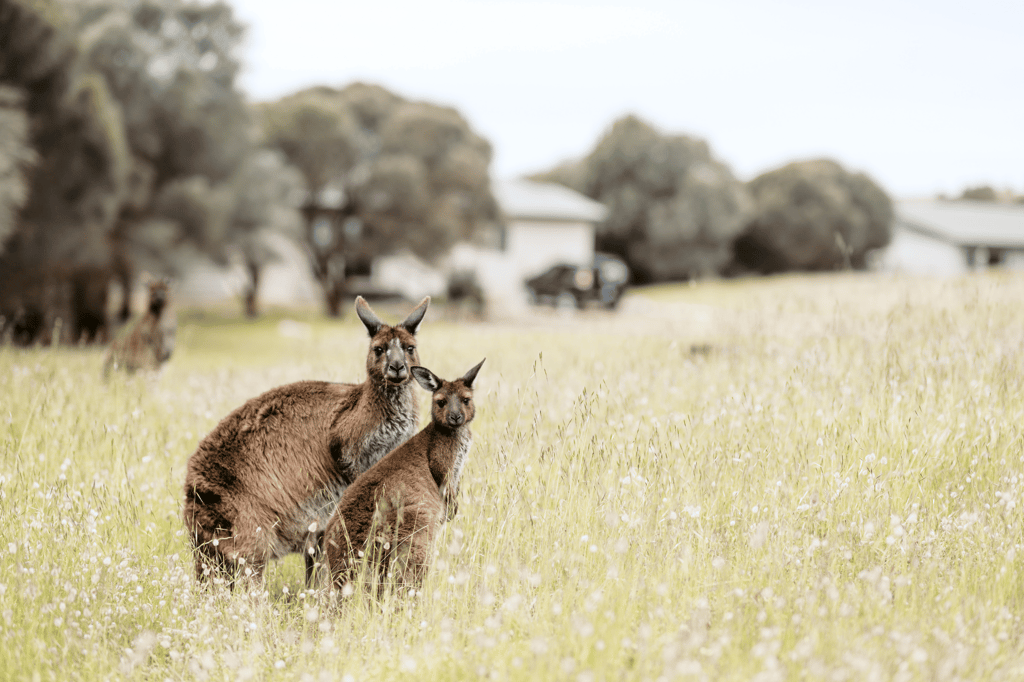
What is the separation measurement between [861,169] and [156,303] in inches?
2249

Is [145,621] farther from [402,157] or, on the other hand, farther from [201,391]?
[402,157]

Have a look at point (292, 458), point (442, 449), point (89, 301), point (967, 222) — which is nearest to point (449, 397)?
point (442, 449)

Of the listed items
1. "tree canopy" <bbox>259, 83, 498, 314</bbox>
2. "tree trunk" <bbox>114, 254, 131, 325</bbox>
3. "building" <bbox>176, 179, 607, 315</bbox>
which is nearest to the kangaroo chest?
"tree trunk" <bbox>114, 254, 131, 325</bbox>

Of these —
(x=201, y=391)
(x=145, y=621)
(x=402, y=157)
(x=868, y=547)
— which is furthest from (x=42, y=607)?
(x=402, y=157)

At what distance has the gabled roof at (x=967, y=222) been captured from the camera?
2221 inches

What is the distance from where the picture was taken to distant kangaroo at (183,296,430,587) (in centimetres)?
433

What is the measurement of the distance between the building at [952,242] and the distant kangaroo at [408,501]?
55.7 meters

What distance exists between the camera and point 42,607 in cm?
388

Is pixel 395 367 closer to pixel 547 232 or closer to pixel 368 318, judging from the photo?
pixel 368 318

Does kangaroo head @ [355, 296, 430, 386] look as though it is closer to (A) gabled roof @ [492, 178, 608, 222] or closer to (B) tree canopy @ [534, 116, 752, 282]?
(A) gabled roof @ [492, 178, 608, 222]

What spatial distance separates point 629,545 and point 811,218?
173ft

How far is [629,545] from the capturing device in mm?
4277

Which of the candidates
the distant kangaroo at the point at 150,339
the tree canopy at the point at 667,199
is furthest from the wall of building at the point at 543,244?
the distant kangaroo at the point at 150,339

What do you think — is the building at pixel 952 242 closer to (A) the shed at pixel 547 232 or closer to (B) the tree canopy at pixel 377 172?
(A) the shed at pixel 547 232
